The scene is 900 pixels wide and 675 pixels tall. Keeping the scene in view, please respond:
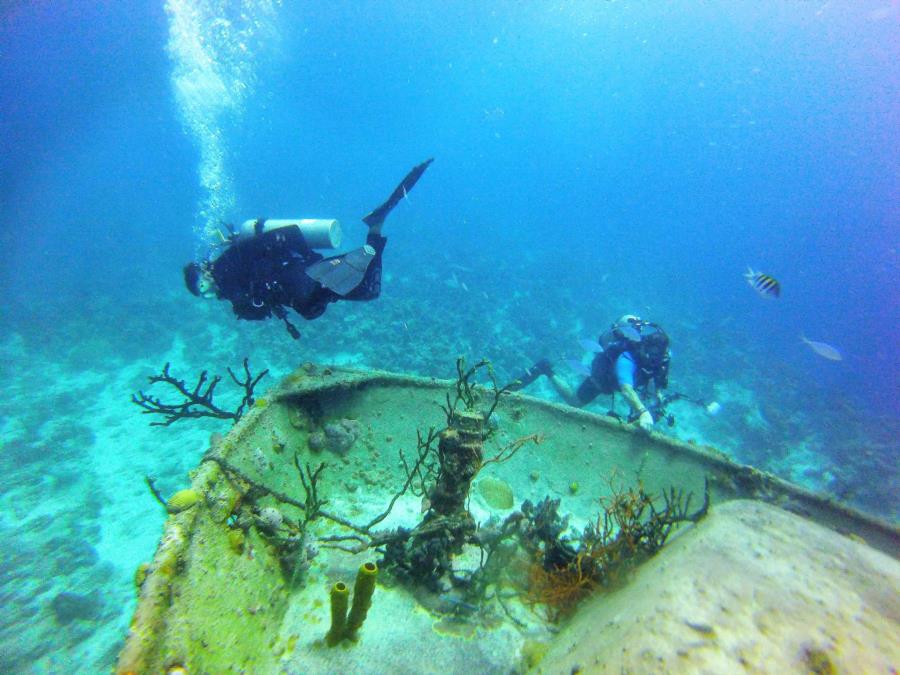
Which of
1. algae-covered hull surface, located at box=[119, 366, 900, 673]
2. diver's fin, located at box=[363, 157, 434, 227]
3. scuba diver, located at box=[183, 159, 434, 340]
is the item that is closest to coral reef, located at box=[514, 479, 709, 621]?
algae-covered hull surface, located at box=[119, 366, 900, 673]

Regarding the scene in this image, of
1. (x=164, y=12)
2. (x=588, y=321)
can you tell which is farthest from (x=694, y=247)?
(x=164, y=12)

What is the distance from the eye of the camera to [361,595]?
234 cm

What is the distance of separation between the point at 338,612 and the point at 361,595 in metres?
0.25

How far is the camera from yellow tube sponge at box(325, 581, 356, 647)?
230 centimetres

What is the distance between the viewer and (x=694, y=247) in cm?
10394

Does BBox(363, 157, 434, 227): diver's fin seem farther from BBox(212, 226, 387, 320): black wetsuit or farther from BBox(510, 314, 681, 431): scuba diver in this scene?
BBox(510, 314, 681, 431): scuba diver

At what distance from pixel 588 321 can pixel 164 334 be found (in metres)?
19.4

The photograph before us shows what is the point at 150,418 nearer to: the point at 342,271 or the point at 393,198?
the point at 342,271

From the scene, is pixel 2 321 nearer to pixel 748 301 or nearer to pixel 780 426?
pixel 780 426

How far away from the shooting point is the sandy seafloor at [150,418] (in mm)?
6984

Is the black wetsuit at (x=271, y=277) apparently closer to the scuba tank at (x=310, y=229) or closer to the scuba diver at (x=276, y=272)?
the scuba diver at (x=276, y=272)

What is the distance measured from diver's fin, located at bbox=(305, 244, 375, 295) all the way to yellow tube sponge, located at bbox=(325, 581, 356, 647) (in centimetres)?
330

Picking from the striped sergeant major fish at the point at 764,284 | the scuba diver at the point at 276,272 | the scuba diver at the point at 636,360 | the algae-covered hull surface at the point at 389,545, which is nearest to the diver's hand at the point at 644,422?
the algae-covered hull surface at the point at 389,545

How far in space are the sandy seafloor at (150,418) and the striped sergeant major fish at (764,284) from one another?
407 cm
